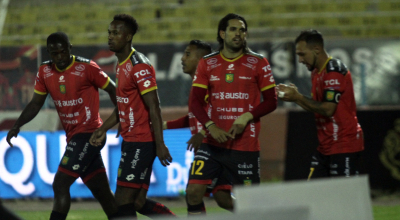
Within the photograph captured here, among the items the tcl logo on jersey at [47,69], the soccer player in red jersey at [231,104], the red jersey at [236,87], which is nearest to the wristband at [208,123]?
the soccer player in red jersey at [231,104]

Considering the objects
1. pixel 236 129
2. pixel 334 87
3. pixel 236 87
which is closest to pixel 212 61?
pixel 236 87

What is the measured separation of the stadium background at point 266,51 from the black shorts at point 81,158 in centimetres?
354

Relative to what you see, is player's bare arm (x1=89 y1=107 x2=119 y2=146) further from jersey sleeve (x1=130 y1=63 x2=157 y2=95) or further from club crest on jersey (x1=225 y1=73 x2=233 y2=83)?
club crest on jersey (x1=225 y1=73 x2=233 y2=83)

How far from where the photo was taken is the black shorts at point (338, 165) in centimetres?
513

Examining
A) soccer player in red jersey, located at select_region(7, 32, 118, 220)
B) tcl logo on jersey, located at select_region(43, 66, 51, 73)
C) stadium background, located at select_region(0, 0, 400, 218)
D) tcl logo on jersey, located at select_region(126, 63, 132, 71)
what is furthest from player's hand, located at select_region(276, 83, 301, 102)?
stadium background, located at select_region(0, 0, 400, 218)

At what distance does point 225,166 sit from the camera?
5094 mm

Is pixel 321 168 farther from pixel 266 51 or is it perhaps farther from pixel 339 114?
pixel 266 51

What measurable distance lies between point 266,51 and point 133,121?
17.9 ft

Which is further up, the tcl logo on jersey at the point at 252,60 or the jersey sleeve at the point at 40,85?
the tcl logo on jersey at the point at 252,60

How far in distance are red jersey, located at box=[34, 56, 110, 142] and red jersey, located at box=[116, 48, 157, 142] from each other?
61cm

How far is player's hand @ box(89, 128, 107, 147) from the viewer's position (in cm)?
510

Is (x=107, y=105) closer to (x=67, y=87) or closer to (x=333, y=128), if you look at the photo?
(x=67, y=87)

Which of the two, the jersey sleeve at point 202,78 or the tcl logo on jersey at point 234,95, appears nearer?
the tcl logo on jersey at point 234,95

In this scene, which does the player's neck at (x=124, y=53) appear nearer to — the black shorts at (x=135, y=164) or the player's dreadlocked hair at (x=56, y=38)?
the player's dreadlocked hair at (x=56, y=38)
